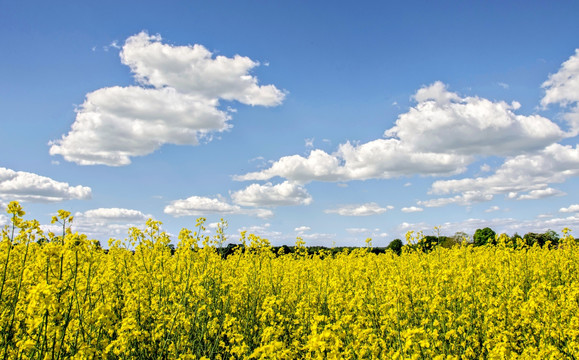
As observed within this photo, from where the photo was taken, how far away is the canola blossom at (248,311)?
3600mm

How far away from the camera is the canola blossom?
142 inches

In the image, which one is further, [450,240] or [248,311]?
[450,240]

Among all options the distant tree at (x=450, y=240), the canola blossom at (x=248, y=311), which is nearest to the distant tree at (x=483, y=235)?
the distant tree at (x=450, y=240)

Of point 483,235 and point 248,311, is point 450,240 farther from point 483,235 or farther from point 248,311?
point 248,311

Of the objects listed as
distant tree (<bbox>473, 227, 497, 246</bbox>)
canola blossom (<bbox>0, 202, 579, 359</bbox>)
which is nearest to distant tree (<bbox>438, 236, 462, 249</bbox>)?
distant tree (<bbox>473, 227, 497, 246</bbox>)

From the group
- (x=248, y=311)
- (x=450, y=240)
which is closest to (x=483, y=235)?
(x=450, y=240)

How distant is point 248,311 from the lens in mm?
6215

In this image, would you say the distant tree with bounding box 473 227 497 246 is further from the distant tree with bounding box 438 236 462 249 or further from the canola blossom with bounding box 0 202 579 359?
the canola blossom with bounding box 0 202 579 359

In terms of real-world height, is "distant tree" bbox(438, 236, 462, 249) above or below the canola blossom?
above

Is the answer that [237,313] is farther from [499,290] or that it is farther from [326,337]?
[499,290]

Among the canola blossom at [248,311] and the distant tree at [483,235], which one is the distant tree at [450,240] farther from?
the canola blossom at [248,311]

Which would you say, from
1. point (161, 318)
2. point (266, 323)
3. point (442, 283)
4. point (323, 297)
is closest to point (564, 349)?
point (442, 283)

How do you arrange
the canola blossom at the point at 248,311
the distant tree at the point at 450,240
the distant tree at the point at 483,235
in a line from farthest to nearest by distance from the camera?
1. the distant tree at the point at 450,240
2. the distant tree at the point at 483,235
3. the canola blossom at the point at 248,311

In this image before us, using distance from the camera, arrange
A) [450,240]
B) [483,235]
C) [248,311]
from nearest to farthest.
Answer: [248,311], [483,235], [450,240]
